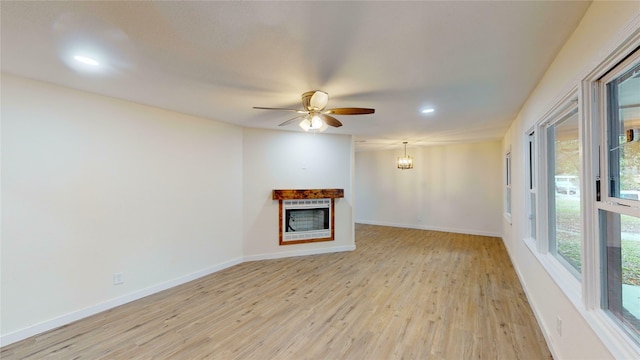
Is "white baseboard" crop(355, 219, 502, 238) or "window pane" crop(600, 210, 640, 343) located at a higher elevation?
"window pane" crop(600, 210, 640, 343)

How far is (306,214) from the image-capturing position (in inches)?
217

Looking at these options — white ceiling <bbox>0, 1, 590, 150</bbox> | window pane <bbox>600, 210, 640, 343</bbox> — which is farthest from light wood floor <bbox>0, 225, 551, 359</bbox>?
white ceiling <bbox>0, 1, 590, 150</bbox>

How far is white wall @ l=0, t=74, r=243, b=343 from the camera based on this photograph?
254 cm

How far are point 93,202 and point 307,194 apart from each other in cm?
320

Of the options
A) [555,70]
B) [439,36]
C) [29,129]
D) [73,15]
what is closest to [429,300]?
[555,70]

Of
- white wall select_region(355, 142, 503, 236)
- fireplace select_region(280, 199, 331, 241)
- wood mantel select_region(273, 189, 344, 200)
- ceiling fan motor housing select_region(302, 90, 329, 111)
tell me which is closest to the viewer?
ceiling fan motor housing select_region(302, 90, 329, 111)

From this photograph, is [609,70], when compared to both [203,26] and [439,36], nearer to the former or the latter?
[439,36]

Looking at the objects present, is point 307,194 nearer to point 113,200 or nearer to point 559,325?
point 113,200

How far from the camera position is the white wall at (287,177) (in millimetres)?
4992

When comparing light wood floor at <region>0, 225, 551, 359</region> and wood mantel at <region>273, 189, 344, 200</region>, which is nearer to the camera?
light wood floor at <region>0, 225, 551, 359</region>

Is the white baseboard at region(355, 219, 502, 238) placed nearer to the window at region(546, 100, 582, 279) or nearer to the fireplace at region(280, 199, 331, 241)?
the fireplace at region(280, 199, 331, 241)

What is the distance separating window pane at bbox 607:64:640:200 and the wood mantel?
13.8 ft

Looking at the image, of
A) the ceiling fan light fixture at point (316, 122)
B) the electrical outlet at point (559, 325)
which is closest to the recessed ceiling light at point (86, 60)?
the ceiling fan light fixture at point (316, 122)

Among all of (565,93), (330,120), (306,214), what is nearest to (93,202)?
(330,120)
